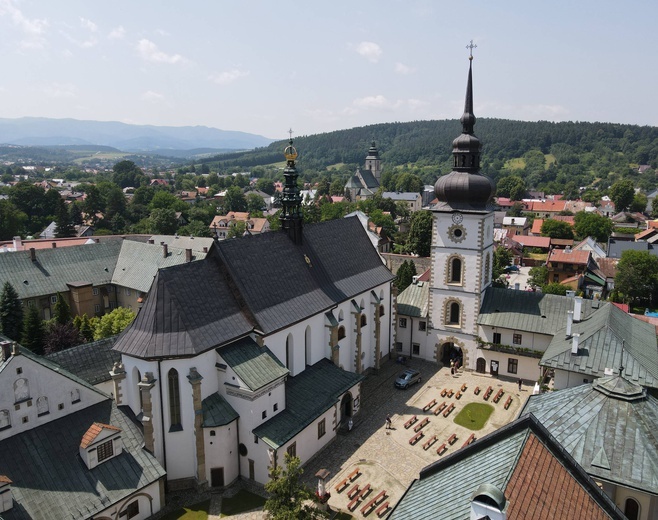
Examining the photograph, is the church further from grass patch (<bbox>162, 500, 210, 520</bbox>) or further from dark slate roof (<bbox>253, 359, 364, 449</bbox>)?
grass patch (<bbox>162, 500, 210, 520</bbox>)

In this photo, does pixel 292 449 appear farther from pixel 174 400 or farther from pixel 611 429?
pixel 611 429

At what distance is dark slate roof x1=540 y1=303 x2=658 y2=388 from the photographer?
1276 inches

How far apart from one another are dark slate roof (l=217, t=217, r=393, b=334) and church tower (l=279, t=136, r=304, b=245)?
0.77 meters

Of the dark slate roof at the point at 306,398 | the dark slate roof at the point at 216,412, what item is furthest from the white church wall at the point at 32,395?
the dark slate roof at the point at 306,398

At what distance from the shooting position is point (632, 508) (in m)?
21.1

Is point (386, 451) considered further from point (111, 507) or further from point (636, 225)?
point (636, 225)

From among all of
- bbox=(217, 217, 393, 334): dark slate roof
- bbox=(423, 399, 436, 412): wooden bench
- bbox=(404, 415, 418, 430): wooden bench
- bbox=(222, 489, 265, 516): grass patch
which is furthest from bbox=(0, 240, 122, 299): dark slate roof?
bbox=(404, 415, 418, 430): wooden bench

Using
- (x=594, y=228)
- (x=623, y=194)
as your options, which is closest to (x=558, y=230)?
(x=594, y=228)

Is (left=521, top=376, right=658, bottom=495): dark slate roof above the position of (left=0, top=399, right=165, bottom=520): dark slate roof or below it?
above

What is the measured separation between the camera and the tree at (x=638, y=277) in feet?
230

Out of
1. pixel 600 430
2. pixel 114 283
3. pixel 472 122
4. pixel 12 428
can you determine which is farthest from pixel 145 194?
pixel 600 430

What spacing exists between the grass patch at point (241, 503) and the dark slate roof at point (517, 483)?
42.5 ft

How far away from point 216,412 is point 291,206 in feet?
54.6

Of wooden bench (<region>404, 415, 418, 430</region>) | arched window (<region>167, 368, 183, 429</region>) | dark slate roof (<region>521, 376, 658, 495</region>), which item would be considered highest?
dark slate roof (<region>521, 376, 658, 495</region>)
